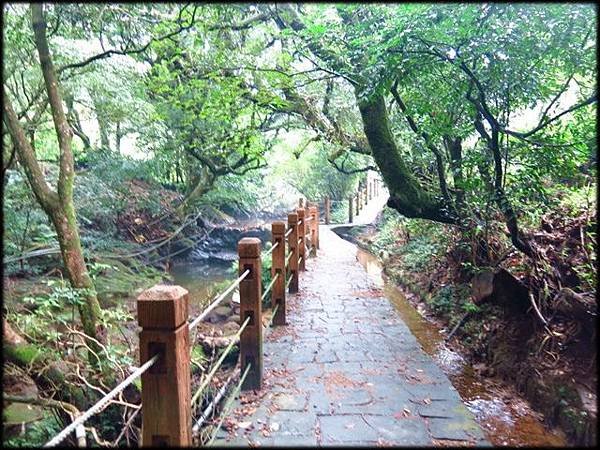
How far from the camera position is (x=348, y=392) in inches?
106

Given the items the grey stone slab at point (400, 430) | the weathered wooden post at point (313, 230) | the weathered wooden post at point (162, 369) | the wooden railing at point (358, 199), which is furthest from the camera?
the wooden railing at point (358, 199)

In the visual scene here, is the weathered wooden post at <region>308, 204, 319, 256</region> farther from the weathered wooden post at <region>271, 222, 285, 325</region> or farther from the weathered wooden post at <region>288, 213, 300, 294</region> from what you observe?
the weathered wooden post at <region>271, 222, 285, 325</region>

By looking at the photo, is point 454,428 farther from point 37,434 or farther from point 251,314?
point 37,434

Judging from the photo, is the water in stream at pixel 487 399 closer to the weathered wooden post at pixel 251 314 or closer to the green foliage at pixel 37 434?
the weathered wooden post at pixel 251 314

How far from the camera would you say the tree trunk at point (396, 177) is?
13.7 feet

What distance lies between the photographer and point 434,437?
7.09ft

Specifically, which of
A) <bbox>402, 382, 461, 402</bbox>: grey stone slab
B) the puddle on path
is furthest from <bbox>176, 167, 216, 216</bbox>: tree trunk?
<bbox>402, 382, 461, 402</bbox>: grey stone slab

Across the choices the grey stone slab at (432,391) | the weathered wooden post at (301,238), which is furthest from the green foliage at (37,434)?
the weathered wooden post at (301,238)

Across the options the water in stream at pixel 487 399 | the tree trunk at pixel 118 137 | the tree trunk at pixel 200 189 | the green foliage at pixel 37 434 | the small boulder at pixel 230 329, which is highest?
the tree trunk at pixel 118 137

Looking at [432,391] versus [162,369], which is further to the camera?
[432,391]

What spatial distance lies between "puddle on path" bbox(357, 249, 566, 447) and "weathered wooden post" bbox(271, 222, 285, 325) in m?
1.33

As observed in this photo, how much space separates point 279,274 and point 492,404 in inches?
82.1

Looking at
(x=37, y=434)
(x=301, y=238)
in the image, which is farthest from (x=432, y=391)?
(x=301, y=238)

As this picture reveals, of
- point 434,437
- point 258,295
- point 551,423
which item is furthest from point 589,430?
point 258,295
